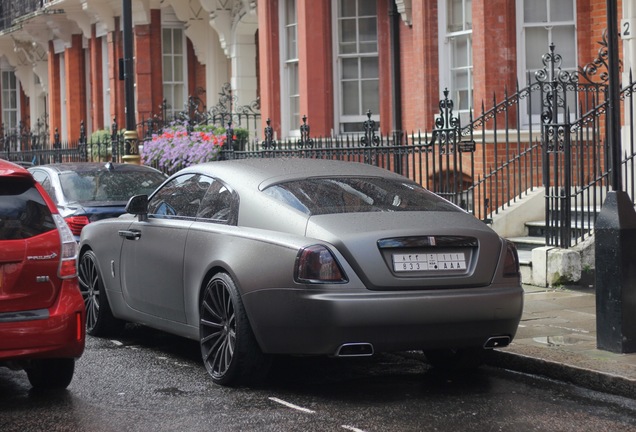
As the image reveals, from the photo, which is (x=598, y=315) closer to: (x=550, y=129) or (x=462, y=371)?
(x=462, y=371)

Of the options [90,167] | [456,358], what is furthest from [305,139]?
Result: [456,358]

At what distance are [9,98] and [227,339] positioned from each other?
3699 centimetres

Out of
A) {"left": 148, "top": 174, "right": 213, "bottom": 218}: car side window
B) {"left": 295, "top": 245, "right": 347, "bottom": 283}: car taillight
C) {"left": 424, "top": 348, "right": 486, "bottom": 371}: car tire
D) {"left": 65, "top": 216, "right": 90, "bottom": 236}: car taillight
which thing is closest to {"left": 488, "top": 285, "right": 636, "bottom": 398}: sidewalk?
{"left": 424, "top": 348, "right": 486, "bottom": 371}: car tire

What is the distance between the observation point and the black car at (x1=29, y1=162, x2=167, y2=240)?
1305 cm

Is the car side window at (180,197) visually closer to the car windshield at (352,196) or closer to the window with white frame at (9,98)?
the car windshield at (352,196)

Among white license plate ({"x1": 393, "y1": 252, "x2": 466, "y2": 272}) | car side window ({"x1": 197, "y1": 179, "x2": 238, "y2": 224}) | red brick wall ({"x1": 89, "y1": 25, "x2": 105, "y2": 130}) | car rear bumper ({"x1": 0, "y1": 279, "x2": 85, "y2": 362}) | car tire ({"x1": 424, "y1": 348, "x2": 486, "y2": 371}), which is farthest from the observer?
red brick wall ({"x1": 89, "y1": 25, "x2": 105, "y2": 130})

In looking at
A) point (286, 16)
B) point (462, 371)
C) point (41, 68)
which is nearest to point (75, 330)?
point (462, 371)

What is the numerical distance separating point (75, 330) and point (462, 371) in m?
2.86

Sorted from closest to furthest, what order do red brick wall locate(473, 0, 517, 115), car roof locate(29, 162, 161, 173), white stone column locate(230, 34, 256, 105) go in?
car roof locate(29, 162, 161, 173) < red brick wall locate(473, 0, 517, 115) < white stone column locate(230, 34, 256, 105)

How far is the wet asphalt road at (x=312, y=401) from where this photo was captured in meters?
7.07

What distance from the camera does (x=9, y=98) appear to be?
4331cm

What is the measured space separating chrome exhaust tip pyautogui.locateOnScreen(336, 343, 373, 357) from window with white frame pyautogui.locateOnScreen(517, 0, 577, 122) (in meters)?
9.28

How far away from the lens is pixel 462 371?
8.83 meters

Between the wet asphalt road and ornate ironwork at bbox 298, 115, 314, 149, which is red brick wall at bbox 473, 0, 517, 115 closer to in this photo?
ornate ironwork at bbox 298, 115, 314, 149
